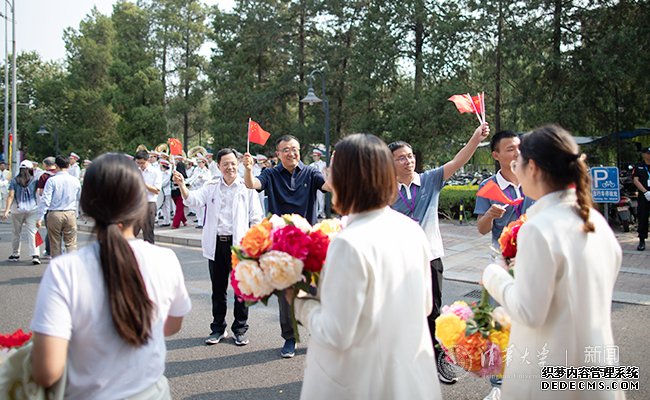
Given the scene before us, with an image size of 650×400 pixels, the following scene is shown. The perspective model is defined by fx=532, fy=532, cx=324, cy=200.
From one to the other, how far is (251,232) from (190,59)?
1514 inches

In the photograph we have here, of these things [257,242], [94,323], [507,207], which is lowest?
[94,323]

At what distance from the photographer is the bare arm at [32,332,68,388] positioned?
1.75 meters

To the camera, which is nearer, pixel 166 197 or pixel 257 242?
pixel 257 242

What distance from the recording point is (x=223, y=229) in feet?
18.5

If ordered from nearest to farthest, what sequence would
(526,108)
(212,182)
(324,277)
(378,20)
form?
(324,277), (212,182), (526,108), (378,20)

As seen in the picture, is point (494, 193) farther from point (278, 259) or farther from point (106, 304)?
point (106, 304)

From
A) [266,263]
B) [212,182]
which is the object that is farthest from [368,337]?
[212,182]

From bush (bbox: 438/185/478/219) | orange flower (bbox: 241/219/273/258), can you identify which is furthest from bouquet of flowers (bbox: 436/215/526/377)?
bush (bbox: 438/185/478/219)

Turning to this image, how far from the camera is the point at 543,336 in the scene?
2.17 meters

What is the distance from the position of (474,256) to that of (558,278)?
8.61 meters

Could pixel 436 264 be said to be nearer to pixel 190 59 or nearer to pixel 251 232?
pixel 251 232

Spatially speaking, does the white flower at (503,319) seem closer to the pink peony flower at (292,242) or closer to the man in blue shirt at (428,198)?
the pink peony flower at (292,242)

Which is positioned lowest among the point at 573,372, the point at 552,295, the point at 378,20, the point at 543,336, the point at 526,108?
the point at 573,372

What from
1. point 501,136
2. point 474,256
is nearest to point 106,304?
point 501,136
